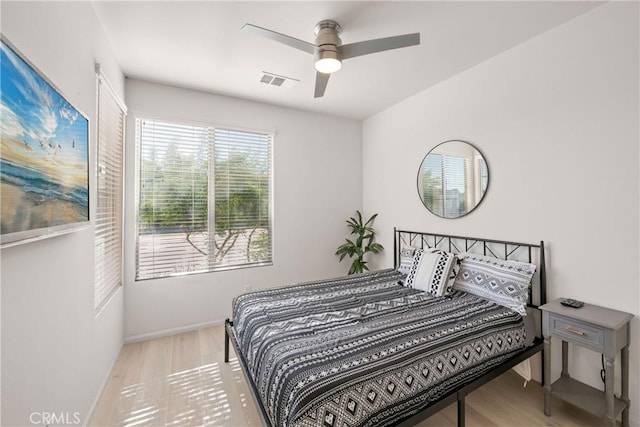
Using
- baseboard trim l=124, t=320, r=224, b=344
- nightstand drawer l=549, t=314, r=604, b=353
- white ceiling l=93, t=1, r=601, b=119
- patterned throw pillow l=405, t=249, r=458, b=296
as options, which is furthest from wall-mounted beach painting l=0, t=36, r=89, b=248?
nightstand drawer l=549, t=314, r=604, b=353

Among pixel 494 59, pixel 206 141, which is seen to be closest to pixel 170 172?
pixel 206 141

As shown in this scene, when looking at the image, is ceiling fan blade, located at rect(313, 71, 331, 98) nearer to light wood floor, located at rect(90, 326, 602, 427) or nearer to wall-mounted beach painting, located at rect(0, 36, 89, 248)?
wall-mounted beach painting, located at rect(0, 36, 89, 248)

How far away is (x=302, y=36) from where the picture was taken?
7.14 ft

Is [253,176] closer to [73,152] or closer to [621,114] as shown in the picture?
[73,152]

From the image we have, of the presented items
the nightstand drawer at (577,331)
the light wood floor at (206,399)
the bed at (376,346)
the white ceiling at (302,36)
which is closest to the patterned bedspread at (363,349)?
the bed at (376,346)

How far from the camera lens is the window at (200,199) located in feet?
10.0

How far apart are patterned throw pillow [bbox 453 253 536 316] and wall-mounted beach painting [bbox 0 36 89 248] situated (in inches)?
113

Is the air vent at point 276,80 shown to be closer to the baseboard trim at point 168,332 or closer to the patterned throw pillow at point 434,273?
the patterned throw pillow at point 434,273

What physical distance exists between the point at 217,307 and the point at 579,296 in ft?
11.4

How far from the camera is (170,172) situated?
3133mm

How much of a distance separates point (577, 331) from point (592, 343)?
3.4 inches

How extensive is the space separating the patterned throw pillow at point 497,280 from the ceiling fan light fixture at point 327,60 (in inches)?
79.1

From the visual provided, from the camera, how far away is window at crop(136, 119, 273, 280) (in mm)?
3055

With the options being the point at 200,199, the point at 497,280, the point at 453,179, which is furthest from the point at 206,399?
the point at 453,179
